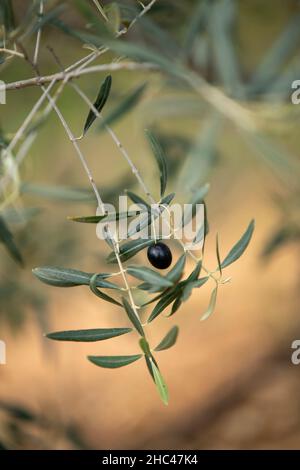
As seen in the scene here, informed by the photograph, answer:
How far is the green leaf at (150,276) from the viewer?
20.9 inches

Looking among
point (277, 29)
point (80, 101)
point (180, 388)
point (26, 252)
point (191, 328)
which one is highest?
point (277, 29)

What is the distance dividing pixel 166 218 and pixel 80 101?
1120mm

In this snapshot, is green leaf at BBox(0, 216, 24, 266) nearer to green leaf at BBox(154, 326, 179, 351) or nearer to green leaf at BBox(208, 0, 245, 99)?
green leaf at BBox(154, 326, 179, 351)

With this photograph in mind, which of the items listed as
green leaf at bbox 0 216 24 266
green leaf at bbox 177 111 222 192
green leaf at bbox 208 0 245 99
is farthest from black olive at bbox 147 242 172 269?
green leaf at bbox 208 0 245 99

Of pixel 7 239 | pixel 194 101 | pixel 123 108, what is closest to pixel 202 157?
pixel 194 101

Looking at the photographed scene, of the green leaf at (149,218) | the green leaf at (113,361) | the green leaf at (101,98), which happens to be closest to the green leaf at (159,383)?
the green leaf at (113,361)

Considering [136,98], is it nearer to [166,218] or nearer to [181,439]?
[166,218]

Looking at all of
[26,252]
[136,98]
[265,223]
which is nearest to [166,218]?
[136,98]

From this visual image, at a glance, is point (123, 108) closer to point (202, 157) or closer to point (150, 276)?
point (202, 157)

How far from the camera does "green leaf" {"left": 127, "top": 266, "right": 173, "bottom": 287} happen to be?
53 centimetres

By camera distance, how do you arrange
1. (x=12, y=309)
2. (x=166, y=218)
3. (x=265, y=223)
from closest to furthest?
(x=166, y=218) → (x=12, y=309) → (x=265, y=223)

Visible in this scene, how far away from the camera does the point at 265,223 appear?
7.28ft

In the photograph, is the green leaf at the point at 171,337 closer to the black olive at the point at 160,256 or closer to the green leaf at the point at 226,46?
the black olive at the point at 160,256

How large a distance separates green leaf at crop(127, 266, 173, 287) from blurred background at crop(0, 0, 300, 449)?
0.72ft
